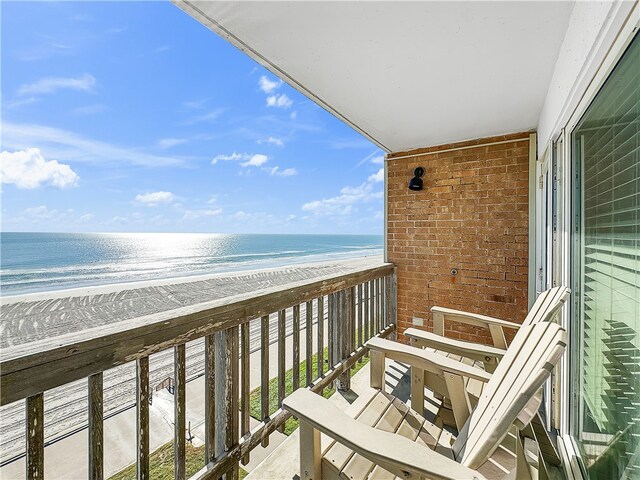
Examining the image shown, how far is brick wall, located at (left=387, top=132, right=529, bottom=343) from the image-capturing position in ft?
9.46

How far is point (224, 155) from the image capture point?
1471 inches

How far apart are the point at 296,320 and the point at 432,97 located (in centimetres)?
183

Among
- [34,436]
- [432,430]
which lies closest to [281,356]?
[432,430]

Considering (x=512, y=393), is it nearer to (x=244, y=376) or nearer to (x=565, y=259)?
(x=565, y=259)

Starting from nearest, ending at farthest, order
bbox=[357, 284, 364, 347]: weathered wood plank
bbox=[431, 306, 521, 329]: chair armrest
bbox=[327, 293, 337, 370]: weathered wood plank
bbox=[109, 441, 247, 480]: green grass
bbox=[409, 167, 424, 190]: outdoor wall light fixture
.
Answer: bbox=[431, 306, 521, 329]: chair armrest, bbox=[109, 441, 247, 480]: green grass, bbox=[327, 293, 337, 370]: weathered wood plank, bbox=[357, 284, 364, 347]: weathered wood plank, bbox=[409, 167, 424, 190]: outdoor wall light fixture

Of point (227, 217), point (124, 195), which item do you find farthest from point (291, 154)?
point (124, 195)

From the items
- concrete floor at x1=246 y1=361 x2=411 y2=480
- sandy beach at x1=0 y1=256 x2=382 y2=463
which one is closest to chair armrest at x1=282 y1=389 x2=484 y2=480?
concrete floor at x1=246 y1=361 x2=411 y2=480

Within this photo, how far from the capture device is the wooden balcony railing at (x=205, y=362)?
3.03 ft

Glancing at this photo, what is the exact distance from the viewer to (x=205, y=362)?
1517 mm

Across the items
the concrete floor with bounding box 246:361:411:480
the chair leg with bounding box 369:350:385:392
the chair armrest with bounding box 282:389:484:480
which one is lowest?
the concrete floor with bounding box 246:361:411:480

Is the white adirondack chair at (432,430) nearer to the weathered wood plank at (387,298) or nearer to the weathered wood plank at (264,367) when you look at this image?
the weathered wood plank at (264,367)

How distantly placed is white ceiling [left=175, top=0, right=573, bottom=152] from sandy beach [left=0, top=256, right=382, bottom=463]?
141cm

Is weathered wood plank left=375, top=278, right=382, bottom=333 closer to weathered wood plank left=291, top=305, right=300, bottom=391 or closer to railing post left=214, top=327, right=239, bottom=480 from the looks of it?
weathered wood plank left=291, top=305, right=300, bottom=391

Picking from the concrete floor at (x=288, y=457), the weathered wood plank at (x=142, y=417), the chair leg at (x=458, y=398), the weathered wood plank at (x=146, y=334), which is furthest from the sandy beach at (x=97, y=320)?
the chair leg at (x=458, y=398)
